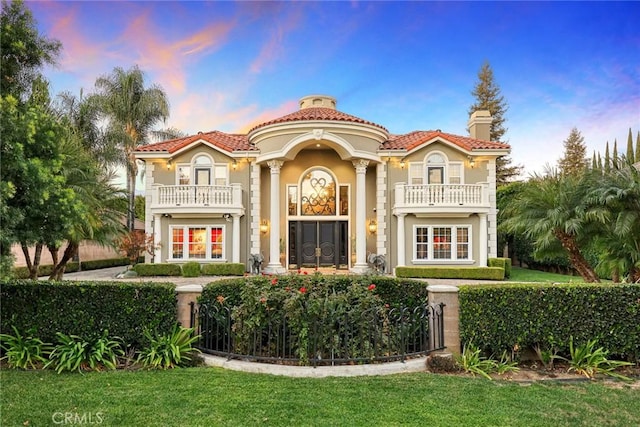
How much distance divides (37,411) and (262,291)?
2.96 meters

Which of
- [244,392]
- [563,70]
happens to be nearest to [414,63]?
[563,70]

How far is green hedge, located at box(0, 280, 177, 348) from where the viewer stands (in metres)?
5.45

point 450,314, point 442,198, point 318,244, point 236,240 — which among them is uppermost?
point 442,198

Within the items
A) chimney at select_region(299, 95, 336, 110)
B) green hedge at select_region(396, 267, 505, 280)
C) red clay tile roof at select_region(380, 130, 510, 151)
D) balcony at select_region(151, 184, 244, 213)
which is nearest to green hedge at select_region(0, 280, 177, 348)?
balcony at select_region(151, 184, 244, 213)

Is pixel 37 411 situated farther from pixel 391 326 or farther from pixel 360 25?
pixel 360 25

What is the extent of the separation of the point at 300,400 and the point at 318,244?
46.1 feet

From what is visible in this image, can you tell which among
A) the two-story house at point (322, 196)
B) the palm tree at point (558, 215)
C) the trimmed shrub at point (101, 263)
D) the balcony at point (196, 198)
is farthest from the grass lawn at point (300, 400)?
the trimmed shrub at point (101, 263)

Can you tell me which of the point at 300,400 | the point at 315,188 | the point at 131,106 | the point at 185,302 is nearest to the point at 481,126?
the point at 315,188

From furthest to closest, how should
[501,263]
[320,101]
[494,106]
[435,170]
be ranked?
[494,106], [320,101], [435,170], [501,263]

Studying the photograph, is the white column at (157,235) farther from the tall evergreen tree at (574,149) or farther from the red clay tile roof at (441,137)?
the tall evergreen tree at (574,149)

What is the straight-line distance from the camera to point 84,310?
5477mm

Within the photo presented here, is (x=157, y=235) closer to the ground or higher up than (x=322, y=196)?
closer to the ground

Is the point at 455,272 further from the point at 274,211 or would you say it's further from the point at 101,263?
the point at 101,263

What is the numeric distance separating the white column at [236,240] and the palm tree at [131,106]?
1249cm
